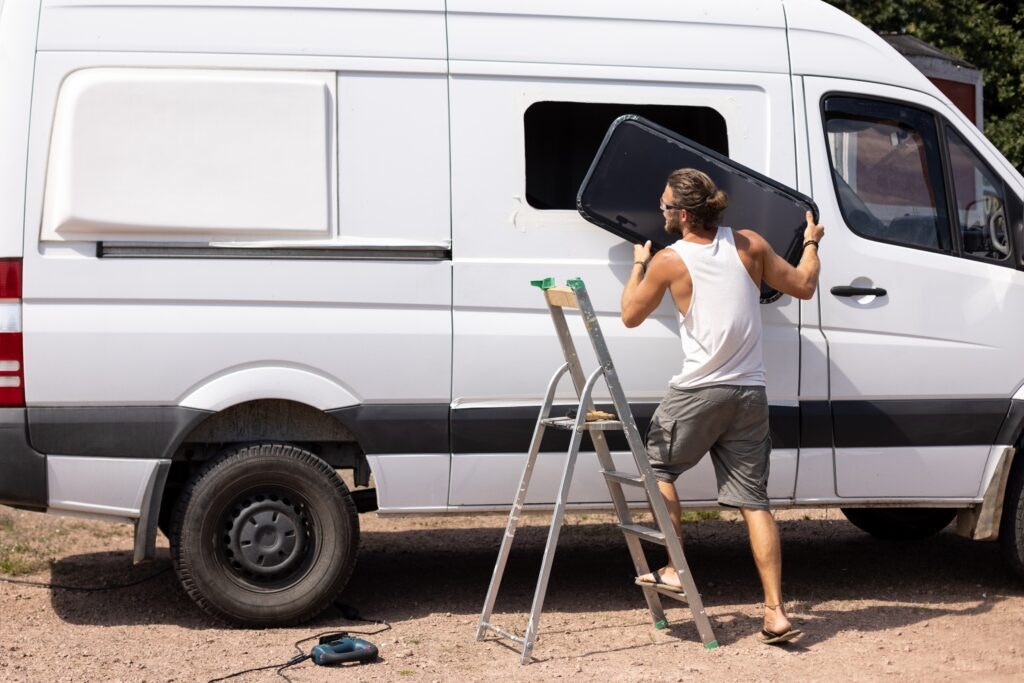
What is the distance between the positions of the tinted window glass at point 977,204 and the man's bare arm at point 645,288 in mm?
1654

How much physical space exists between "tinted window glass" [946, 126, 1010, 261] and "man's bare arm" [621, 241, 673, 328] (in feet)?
5.43

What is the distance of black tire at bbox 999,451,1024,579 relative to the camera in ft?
21.2

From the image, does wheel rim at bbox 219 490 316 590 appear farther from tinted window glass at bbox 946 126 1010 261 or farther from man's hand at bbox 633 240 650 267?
tinted window glass at bbox 946 126 1010 261

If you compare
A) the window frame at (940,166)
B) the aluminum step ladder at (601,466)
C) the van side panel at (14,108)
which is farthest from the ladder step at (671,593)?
the van side panel at (14,108)

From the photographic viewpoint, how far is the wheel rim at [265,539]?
19.1 ft

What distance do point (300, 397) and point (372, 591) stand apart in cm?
135

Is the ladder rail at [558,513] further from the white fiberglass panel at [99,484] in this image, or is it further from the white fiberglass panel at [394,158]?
the white fiberglass panel at [99,484]

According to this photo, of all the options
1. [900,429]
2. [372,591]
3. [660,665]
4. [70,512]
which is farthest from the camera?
[372,591]

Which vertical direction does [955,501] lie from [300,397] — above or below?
below

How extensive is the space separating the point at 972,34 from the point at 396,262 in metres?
14.2

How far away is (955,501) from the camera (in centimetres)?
639

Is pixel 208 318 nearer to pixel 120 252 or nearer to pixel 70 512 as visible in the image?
pixel 120 252

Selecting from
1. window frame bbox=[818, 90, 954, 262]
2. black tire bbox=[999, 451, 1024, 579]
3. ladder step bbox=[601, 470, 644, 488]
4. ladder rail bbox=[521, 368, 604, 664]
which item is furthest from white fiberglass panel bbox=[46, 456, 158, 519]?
black tire bbox=[999, 451, 1024, 579]

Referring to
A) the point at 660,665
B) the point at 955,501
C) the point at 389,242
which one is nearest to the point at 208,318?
the point at 389,242
